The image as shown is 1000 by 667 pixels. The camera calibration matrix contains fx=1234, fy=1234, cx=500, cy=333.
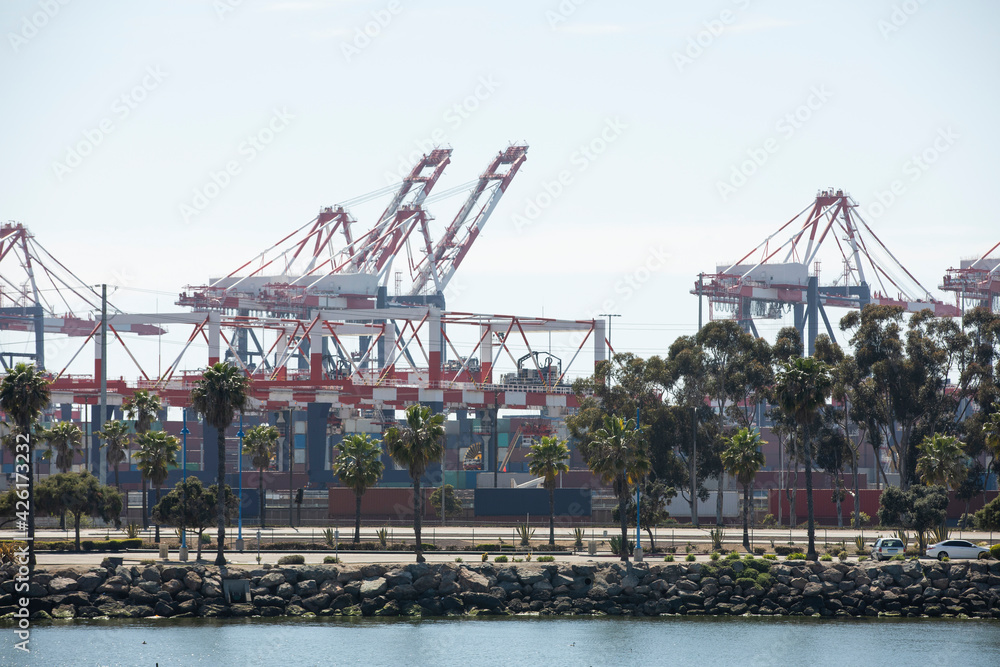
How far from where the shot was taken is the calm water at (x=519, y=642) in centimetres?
4356

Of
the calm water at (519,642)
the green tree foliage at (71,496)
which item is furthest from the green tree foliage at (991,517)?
the green tree foliage at (71,496)

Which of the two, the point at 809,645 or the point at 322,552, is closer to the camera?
the point at 809,645

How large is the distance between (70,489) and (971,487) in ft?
178

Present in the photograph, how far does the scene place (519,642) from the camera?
154 ft

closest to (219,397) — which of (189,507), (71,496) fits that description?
(189,507)

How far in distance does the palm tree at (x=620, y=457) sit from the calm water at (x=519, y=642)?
30.2 ft

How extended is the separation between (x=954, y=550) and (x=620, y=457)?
52.5 feet

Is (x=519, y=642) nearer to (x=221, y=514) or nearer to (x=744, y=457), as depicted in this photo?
(x=221, y=514)

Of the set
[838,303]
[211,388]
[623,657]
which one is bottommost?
[623,657]

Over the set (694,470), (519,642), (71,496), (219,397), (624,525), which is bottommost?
(519,642)

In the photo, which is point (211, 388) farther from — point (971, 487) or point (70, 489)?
point (971, 487)

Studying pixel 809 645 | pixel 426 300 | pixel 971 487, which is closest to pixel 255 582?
pixel 809 645

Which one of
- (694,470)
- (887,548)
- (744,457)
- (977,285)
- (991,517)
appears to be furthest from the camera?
(977,285)

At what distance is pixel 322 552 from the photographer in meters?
59.5
